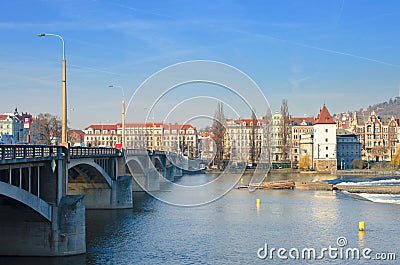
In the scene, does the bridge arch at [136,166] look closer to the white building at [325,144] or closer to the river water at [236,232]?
the river water at [236,232]

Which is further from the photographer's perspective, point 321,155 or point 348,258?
point 321,155

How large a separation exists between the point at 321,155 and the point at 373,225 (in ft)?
268

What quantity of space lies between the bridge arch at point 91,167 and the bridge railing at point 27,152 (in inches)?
207

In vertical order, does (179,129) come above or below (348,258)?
above

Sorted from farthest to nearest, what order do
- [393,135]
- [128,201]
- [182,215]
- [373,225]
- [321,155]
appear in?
[393,135] < [321,155] < [128,201] < [182,215] < [373,225]

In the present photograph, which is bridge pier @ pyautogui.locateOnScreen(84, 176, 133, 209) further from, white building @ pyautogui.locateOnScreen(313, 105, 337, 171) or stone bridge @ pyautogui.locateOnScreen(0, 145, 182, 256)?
white building @ pyautogui.locateOnScreen(313, 105, 337, 171)

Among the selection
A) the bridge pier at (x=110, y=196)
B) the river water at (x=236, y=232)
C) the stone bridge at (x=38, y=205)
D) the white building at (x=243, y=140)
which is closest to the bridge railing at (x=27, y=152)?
the stone bridge at (x=38, y=205)

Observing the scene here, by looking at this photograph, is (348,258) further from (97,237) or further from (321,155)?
(321,155)

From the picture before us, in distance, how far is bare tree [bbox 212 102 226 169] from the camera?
397 ft

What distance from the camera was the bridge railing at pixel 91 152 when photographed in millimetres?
36812

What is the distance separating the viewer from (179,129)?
552ft

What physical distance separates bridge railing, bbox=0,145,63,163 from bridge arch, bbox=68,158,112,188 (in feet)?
17.3

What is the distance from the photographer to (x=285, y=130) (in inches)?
4892

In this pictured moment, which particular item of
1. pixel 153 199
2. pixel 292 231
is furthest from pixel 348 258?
pixel 153 199
